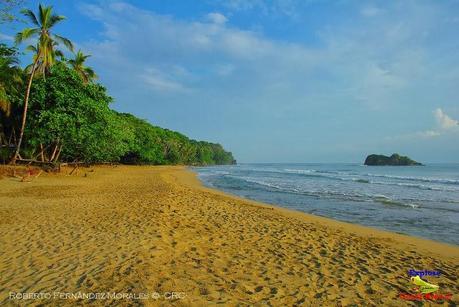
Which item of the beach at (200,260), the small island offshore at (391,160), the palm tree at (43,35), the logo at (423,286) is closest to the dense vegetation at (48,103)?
the palm tree at (43,35)

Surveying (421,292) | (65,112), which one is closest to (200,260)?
(421,292)

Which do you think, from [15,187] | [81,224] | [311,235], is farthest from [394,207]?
[15,187]

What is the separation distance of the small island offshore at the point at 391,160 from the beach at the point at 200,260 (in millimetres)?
142791

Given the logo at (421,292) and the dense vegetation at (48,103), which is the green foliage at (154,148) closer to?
the dense vegetation at (48,103)

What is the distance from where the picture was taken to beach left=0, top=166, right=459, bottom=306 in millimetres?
4586

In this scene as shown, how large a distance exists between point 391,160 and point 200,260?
498 ft

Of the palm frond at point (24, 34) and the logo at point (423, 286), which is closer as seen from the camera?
the logo at point (423, 286)

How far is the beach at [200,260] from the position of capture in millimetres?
4586

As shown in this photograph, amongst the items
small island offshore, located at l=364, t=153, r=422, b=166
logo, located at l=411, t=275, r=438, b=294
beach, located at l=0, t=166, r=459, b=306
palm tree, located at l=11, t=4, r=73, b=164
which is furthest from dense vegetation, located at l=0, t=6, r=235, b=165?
small island offshore, located at l=364, t=153, r=422, b=166

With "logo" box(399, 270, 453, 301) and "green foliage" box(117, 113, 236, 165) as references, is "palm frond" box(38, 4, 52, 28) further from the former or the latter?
"logo" box(399, 270, 453, 301)

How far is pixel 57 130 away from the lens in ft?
75.4

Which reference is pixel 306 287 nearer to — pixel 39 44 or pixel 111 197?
pixel 111 197

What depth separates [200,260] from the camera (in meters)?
6.09

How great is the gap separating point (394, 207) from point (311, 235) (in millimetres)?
10031
